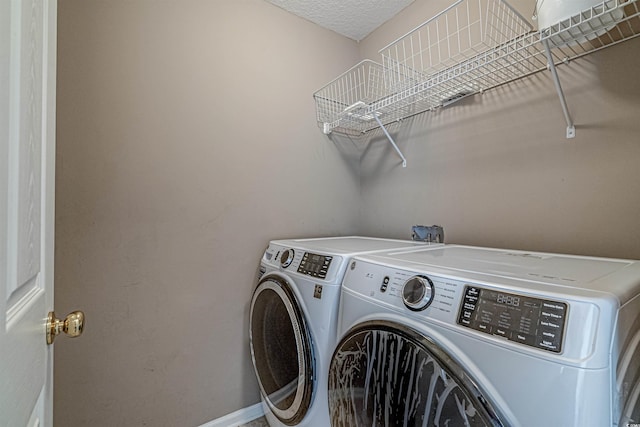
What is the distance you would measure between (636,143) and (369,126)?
4.24 feet

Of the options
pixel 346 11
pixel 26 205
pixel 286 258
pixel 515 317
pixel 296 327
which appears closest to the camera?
pixel 26 205

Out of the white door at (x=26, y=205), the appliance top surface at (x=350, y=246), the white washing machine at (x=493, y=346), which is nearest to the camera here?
the white door at (x=26, y=205)

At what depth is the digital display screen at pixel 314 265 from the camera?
1.10 metres

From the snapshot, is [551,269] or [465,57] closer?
[551,269]

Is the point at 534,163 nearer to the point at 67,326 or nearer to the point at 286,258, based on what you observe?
the point at 286,258

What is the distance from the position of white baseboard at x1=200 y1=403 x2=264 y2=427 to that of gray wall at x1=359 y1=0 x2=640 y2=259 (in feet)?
4.24

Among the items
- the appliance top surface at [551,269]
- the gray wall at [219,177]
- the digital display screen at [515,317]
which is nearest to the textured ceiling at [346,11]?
the gray wall at [219,177]

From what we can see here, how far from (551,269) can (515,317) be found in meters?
0.31

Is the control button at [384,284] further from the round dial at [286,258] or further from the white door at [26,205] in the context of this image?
the white door at [26,205]

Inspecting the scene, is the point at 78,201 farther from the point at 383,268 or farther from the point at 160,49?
the point at 383,268

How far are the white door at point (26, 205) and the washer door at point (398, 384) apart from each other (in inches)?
26.9

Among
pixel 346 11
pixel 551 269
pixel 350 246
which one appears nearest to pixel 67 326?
pixel 350 246

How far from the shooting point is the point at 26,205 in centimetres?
46

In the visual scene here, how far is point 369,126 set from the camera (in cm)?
200
